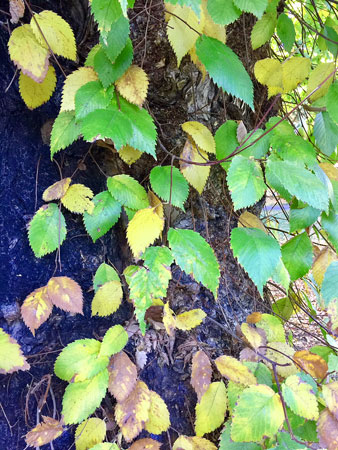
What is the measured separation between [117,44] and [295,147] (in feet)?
1.53

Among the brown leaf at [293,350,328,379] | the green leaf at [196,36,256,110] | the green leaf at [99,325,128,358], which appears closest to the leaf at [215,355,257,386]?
the brown leaf at [293,350,328,379]

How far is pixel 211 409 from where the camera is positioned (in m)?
0.87

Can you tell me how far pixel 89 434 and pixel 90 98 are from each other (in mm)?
762

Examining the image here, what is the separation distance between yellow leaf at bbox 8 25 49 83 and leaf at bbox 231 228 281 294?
21.0 inches

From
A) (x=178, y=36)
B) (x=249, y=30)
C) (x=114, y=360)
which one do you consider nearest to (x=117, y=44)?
(x=178, y=36)

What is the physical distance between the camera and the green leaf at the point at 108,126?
2.26 ft

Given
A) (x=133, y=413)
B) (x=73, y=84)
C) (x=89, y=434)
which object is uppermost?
(x=73, y=84)

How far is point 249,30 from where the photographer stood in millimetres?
Result: 1066

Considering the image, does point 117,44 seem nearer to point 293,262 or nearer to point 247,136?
point 247,136

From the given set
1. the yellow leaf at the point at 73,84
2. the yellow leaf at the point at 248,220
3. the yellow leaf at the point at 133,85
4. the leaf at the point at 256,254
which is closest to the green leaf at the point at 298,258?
the yellow leaf at the point at 248,220

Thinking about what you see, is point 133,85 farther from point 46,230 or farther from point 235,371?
point 235,371

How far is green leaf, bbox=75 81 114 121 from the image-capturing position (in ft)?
2.51

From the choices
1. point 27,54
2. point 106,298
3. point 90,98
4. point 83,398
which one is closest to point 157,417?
point 83,398

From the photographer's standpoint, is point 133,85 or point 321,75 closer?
point 133,85
